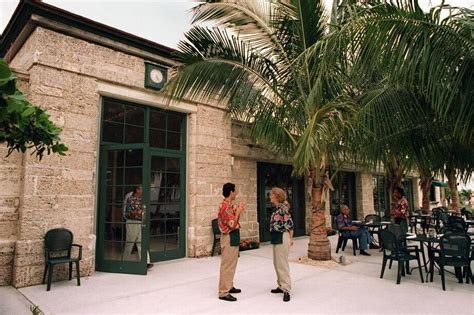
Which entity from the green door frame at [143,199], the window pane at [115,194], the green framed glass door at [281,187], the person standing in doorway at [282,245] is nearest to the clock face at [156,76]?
the green door frame at [143,199]

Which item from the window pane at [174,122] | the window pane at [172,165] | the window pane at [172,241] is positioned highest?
the window pane at [174,122]

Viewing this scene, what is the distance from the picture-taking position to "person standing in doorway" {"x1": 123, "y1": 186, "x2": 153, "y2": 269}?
597cm

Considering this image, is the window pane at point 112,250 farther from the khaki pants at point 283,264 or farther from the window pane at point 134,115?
the khaki pants at point 283,264

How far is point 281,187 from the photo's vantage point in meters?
10.6

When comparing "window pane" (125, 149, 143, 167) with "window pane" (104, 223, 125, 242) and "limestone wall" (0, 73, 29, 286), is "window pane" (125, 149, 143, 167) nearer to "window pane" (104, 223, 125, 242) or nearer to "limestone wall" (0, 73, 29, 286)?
"window pane" (104, 223, 125, 242)

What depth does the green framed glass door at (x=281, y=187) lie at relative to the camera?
9.78m

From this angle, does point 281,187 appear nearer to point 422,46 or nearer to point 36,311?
point 422,46

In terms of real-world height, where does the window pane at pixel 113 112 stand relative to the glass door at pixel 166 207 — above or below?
above

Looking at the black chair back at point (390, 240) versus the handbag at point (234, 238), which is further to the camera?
the black chair back at point (390, 240)

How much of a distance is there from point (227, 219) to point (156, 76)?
13.1 feet

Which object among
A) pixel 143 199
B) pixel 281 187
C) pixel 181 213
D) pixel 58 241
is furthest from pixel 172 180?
pixel 281 187

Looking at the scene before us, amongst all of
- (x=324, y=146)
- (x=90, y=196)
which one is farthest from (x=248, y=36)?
(x=90, y=196)

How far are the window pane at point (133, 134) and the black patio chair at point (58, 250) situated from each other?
7.18 feet

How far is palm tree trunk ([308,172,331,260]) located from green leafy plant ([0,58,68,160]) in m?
5.00
